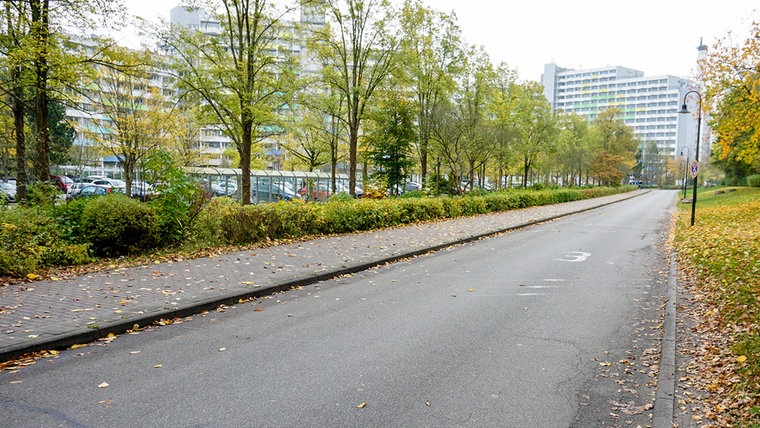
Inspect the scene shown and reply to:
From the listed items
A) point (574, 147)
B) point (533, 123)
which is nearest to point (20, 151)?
point (533, 123)

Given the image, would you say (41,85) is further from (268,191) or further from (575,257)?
(268,191)

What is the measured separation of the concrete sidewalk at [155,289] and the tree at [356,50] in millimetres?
13409

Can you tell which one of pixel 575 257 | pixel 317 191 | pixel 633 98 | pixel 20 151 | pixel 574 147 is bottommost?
pixel 575 257

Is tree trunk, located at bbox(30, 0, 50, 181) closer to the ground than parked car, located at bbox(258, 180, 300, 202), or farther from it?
farther from it

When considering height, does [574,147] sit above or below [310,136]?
above

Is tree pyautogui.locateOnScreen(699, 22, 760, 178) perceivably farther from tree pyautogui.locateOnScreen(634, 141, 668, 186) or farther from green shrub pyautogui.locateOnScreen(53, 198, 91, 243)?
tree pyautogui.locateOnScreen(634, 141, 668, 186)

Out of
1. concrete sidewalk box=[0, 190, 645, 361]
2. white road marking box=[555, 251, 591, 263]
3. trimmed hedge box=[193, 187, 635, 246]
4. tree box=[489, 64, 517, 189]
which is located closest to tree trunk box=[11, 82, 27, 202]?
trimmed hedge box=[193, 187, 635, 246]

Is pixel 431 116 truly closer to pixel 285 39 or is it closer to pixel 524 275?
pixel 285 39

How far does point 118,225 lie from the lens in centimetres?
1009

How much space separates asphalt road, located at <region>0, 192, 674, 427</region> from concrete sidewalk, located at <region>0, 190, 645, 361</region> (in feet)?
0.99

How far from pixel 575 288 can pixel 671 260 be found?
4.77 metres

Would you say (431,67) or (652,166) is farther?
(652,166)

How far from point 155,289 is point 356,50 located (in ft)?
66.0

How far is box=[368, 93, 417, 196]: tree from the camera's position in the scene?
1119 inches
